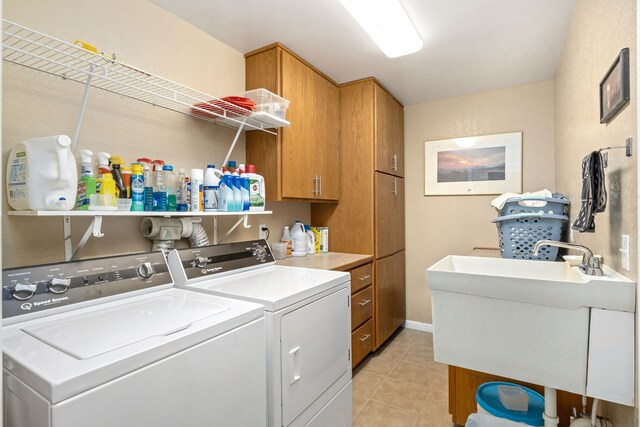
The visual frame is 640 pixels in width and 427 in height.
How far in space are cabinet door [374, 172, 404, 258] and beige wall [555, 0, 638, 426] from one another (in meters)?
1.37

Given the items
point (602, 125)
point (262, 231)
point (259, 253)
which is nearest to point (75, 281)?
point (259, 253)

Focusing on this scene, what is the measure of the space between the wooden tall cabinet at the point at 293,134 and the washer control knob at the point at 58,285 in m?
1.36

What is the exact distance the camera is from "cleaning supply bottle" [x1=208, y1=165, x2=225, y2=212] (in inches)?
72.3

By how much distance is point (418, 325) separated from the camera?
3.61m

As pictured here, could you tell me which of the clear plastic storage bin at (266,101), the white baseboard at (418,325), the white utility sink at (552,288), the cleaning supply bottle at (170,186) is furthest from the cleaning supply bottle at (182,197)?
the white baseboard at (418,325)

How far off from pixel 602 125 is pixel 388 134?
1967 mm

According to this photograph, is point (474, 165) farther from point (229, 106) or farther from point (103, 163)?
point (103, 163)

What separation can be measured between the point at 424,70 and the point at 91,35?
7.65 ft

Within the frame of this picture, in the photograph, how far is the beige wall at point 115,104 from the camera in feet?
4.49

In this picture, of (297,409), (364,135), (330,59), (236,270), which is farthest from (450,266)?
(330,59)

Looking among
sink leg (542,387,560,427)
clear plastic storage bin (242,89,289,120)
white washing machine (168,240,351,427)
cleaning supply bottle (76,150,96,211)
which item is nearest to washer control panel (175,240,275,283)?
white washing machine (168,240,351,427)

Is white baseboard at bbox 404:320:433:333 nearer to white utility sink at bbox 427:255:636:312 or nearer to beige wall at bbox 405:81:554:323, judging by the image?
beige wall at bbox 405:81:554:323

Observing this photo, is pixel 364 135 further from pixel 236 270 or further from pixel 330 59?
pixel 236 270

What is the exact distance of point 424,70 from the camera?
2793 millimetres
